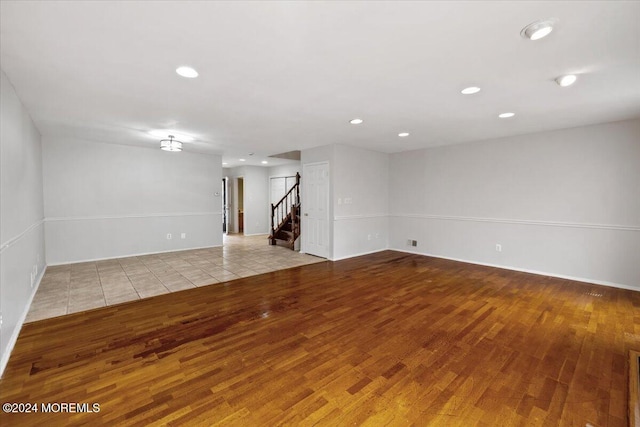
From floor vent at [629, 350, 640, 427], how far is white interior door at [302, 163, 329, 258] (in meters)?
4.38

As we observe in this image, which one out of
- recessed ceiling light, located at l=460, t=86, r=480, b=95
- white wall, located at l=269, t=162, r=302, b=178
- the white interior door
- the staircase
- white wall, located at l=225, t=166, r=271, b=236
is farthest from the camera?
white wall, located at l=225, t=166, r=271, b=236

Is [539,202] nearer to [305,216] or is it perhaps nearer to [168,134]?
[305,216]

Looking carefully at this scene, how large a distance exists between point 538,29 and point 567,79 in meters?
1.11

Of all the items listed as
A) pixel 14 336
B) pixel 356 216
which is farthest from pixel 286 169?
pixel 14 336

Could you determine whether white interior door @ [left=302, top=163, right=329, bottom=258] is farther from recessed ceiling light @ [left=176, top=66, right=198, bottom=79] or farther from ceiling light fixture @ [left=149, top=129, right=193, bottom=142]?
recessed ceiling light @ [left=176, top=66, right=198, bottom=79]

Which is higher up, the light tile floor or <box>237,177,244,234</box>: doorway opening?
<box>237,177,244,234</box>: doorway opening

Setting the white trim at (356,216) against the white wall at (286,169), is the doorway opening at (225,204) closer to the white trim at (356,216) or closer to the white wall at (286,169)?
the white wall at (286,169)

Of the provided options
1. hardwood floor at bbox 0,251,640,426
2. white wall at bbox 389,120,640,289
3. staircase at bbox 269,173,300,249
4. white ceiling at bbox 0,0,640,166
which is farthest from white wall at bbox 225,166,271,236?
hardwood floor at bbox 0,251,640,426

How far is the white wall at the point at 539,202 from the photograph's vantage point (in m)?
4.03

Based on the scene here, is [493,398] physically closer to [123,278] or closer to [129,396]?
[129,396]

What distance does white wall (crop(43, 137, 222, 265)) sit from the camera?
206 inches

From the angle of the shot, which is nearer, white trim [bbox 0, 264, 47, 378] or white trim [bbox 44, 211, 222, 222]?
white trim [bbox 0, 264, 47, 378]

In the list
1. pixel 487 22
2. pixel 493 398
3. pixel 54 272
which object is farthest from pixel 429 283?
pixel 54 272

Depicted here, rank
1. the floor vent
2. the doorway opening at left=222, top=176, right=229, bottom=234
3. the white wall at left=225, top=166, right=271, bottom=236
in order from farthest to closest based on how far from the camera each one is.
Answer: the doorway opening at left=222, top=176, right=229, bottom=234, the white wall at left=225, top=166, right=271, bottom=236, the floor vent
